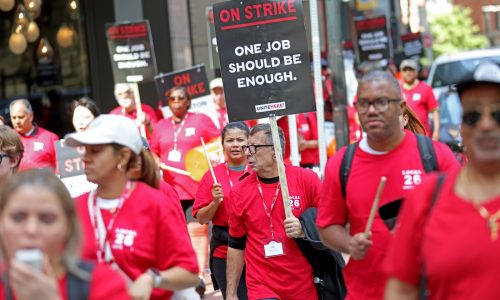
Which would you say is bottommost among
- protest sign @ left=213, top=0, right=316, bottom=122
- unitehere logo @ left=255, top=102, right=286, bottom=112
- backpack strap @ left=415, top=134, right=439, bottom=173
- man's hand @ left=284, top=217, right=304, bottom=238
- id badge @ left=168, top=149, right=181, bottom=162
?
man's hand @ left=284, top=217, right=304, bottom=238

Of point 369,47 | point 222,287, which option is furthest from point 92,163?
point 369,47

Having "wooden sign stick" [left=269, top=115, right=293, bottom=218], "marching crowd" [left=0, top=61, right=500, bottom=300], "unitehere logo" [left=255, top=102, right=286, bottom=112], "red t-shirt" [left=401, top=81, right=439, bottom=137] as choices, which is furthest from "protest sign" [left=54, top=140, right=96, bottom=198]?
"red t-shirt" [left=401, top=81, right=439, bottom=137]

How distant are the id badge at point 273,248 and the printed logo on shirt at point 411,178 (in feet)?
6.88

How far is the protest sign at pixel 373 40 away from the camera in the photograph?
21.5 m

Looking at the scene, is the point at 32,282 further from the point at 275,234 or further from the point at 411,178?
the point at 275,234

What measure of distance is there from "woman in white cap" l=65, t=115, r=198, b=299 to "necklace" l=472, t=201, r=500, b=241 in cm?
161

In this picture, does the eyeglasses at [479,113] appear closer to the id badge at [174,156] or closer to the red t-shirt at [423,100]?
the id badge at [174,156]

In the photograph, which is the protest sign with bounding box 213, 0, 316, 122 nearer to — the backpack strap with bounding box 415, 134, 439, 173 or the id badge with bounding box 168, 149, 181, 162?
the backpack strap with bounding box 415, 134, 439, 173

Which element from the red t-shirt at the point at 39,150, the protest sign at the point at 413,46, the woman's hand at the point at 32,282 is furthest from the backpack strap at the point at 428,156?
the protest sign at the point at 413,46

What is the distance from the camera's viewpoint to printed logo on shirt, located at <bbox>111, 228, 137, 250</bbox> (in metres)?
5.02

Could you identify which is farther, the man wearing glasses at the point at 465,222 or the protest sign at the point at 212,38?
the protest sign at the point at 212,38

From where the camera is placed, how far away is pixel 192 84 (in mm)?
14695

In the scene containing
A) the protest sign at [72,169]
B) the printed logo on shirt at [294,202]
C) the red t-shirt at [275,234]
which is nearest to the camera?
the red t-shirt at [275,234]

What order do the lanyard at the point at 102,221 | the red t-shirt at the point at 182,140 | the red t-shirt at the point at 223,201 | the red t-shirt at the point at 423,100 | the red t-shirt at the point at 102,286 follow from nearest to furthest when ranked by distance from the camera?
the red t-shirt at the point at 102,286, the lanyard at the point at 102,221, the red t-shirt at the point at 223,201, the red t-shirt at the point at 182,140, the red t-shirt at the point at 423,100
